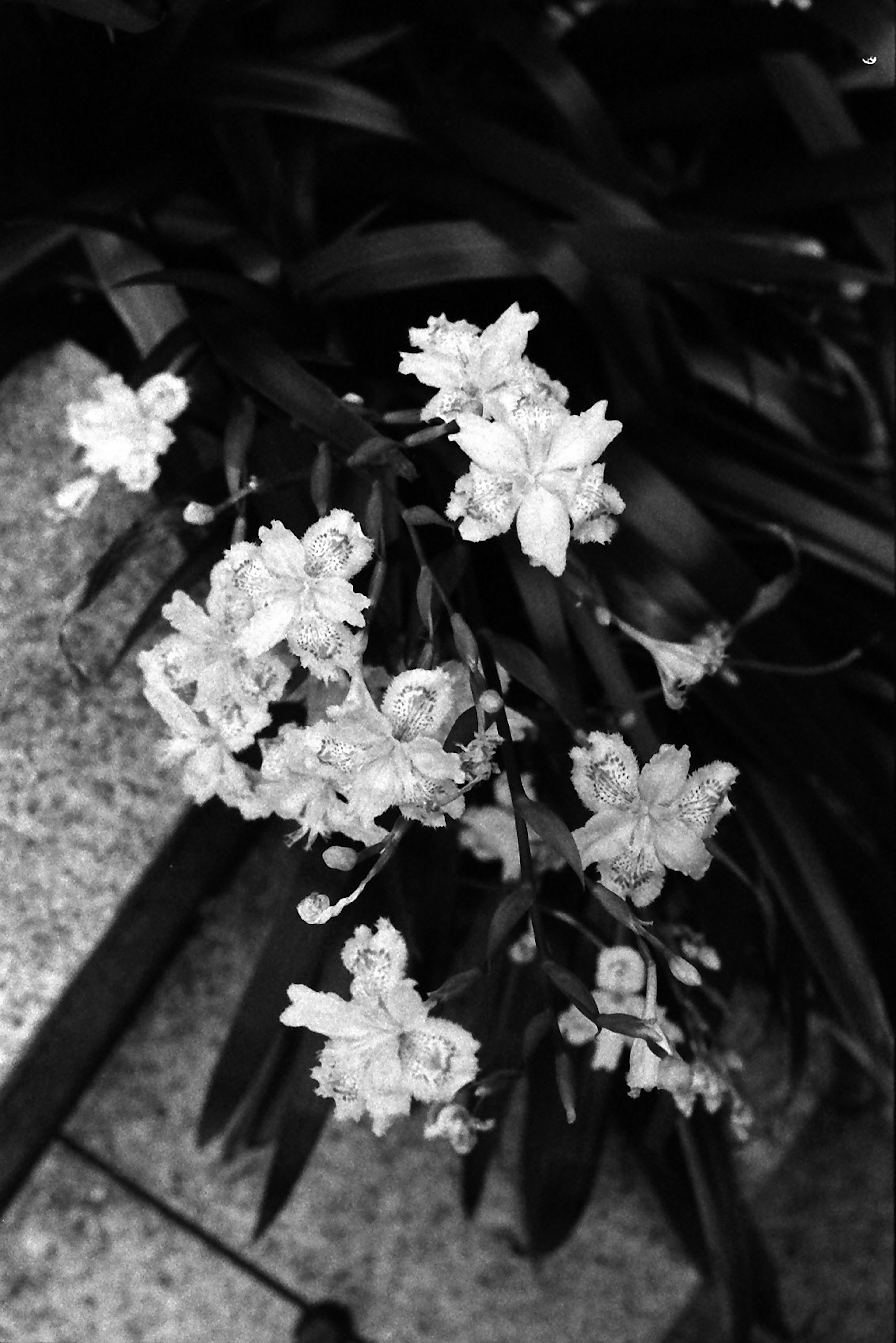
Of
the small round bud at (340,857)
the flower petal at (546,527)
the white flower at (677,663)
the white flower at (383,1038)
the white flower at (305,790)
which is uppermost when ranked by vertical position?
the white flower at (677,663)

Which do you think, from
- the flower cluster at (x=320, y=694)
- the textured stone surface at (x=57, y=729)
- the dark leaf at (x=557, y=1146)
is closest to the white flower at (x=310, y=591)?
the flower cluster at (x=320, y=694)

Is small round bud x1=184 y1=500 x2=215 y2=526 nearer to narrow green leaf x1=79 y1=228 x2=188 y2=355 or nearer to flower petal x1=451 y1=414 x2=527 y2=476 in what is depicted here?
flower petal x1=451 y1=414 x2=527 y2=476

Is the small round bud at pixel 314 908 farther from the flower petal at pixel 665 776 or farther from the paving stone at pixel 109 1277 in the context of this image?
the paving stone at pixel 109 1277

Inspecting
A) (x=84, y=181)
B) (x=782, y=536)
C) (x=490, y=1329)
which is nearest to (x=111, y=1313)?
(x=490, y=1329)

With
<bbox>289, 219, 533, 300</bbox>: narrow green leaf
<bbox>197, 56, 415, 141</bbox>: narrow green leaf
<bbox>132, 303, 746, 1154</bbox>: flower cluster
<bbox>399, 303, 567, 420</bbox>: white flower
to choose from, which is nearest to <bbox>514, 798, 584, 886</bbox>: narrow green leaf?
<bbox>132, 303, 746, 1154</bbox>: flower cluster

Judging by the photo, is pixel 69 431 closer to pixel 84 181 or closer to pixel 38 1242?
pixel 84 181

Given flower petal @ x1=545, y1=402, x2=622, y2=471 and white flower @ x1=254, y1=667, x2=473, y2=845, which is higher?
flower petal @ x1=545, y1=402, x2=622, y2=471
